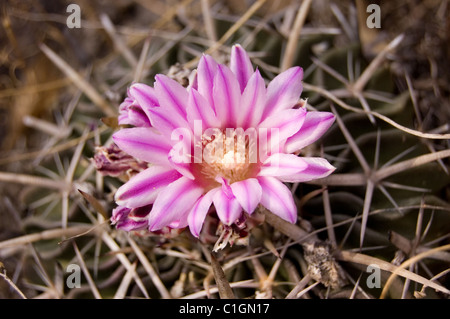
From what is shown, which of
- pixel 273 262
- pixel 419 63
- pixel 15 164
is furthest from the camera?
pixel 15 164

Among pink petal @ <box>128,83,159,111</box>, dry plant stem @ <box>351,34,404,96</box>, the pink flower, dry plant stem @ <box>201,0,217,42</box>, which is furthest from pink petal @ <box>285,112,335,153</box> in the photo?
dry plant stem @ <box>201,0,217,42</box>

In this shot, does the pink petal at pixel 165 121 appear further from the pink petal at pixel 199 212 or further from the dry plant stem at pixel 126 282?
the dry plant stem at pixel 126 282

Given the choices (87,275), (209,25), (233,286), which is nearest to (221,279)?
(233,286)

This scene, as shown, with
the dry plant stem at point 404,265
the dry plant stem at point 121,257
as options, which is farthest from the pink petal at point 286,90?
the dry plant stem at point 121,257

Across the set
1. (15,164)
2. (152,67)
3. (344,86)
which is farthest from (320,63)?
(15,164)

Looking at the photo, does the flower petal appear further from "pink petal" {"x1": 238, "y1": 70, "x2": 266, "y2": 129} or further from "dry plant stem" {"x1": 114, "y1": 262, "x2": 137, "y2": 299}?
"dry plant stem" {"x1": 114, "y1": 262, "x2": 137, "y2": 299}
